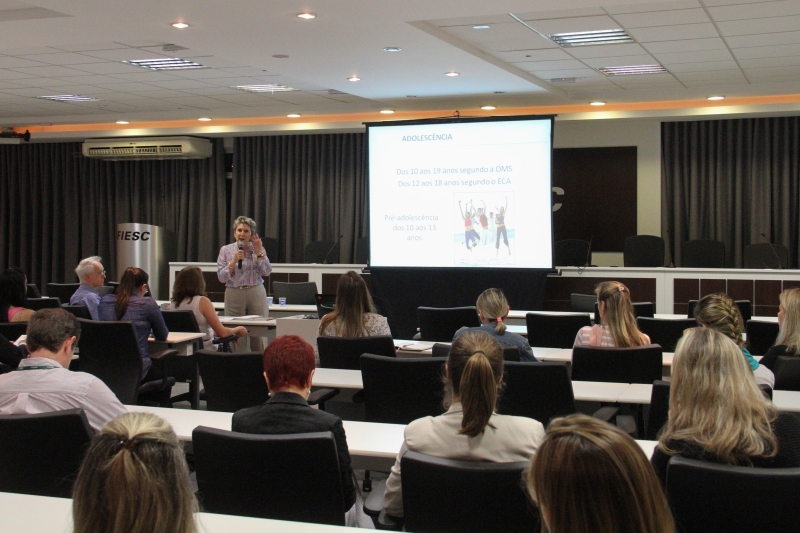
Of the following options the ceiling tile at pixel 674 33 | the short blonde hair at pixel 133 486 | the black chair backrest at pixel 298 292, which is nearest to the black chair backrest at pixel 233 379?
the short blonde hair at pixel 133 486

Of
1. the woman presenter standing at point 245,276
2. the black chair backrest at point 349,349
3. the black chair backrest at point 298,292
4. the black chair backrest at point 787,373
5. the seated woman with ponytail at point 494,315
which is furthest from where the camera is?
the black chair backrest at point 298,292

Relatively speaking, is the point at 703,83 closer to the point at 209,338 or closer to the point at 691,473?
the point at 209,338

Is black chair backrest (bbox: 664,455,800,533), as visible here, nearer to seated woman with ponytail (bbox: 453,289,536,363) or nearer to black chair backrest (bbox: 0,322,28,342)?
seated woman with ponytail (bbox: 453,289,536,363)

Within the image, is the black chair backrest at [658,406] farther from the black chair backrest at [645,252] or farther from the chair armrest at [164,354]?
the black chair backrest at [645,252]

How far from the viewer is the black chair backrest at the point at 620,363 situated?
4137 mm

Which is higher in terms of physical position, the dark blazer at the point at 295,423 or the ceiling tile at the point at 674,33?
the ceiling tile at the point at 674,33

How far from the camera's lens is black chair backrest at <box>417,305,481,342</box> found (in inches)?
231

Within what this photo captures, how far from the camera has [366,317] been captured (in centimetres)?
502

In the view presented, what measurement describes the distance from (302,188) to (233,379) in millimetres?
7898

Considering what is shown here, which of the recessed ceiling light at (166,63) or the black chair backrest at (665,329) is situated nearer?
the black chair backrest at (665,329)

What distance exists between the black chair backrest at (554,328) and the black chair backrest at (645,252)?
383 centimetres

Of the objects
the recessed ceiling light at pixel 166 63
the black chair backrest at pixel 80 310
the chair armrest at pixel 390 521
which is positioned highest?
the recessed ceiling light at pixel 166 63

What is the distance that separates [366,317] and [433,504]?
2931mm

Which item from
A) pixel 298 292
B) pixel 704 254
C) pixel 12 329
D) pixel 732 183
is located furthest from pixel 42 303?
pixel 732 183
